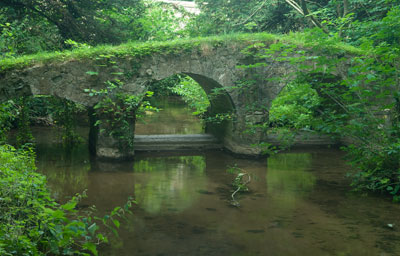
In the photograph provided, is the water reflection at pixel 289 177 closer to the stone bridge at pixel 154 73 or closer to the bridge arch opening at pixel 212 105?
the stone bridge at pixel 154 73

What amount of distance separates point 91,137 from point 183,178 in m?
3.43

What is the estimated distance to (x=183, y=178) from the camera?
26.8ft

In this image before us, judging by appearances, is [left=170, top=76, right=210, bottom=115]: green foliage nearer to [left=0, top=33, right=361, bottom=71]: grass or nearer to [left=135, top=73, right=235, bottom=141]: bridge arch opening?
[left=135, top=73, right=235, bottom=141]: bridge arch opening

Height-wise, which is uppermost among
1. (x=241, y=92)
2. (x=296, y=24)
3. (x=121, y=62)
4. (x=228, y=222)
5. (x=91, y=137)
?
(x=296, y=24)

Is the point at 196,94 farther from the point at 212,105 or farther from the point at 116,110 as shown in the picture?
the point at 116,110

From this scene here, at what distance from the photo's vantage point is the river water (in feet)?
16.0

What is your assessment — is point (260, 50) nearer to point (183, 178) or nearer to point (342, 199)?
point (183, 178)

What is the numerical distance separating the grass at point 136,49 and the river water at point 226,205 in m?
2.26

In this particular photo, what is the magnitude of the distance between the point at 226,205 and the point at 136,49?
173 inches

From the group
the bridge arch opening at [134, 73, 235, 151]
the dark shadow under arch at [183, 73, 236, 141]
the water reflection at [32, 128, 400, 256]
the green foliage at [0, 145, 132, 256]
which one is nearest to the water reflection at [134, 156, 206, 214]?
the water reflection at [32, 128, 400, 256]

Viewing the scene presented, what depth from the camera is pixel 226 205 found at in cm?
643

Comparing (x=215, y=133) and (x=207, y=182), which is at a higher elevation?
(x=215, y=133)

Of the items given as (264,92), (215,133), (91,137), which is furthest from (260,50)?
(91,137)

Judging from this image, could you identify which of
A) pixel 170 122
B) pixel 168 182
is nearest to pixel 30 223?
pixel 168 182
